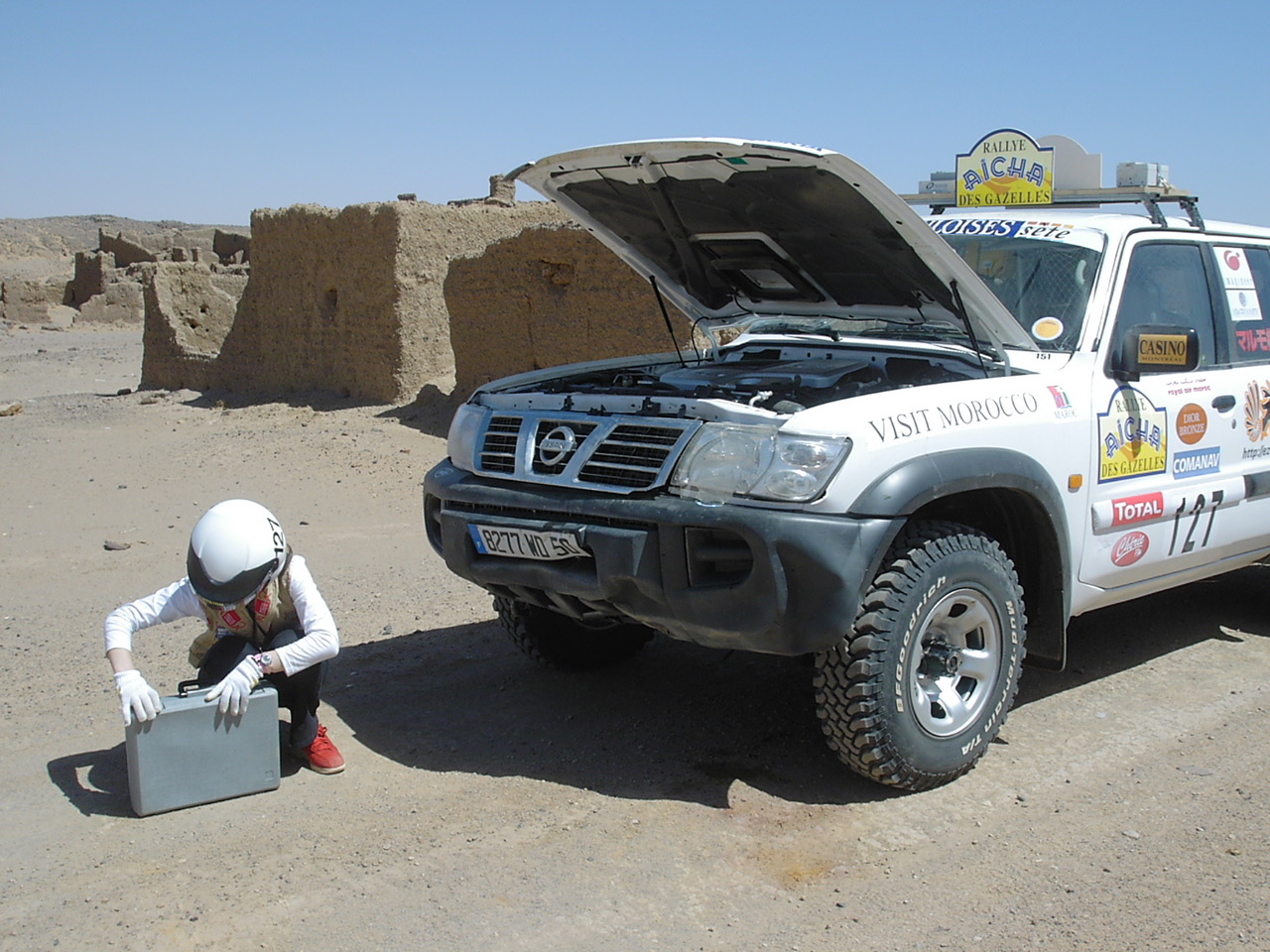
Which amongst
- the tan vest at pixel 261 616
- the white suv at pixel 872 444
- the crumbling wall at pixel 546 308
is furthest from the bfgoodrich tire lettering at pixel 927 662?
the crumbling wall at pixel 546 308

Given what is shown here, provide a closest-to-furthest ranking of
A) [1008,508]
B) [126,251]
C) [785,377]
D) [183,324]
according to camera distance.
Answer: [1008,508], [785,377], [183,324], [126,251]

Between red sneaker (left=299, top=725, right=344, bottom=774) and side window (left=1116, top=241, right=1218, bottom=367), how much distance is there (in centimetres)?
327

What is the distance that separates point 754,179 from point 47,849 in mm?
3286

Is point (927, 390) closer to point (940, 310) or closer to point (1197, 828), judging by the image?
point (940, 310)

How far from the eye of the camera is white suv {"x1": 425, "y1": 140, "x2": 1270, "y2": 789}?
11.9 ft

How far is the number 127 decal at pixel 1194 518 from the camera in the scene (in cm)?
469

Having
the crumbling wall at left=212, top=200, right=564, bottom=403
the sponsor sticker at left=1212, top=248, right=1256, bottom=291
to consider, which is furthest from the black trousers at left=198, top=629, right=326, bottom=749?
the crumbling wall at left=212, top=200, right=564, bottom=403

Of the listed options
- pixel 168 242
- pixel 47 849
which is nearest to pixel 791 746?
pixel 47 849

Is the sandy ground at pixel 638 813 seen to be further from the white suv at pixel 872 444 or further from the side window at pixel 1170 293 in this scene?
the side window at pixel 1170 293

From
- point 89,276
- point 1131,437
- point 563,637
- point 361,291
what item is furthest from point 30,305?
point 1131,437

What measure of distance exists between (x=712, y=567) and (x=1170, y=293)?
2.52 metres

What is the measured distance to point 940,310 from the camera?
4645mm

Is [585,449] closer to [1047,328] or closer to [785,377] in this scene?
[785,377]

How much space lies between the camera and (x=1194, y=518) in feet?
15.6
